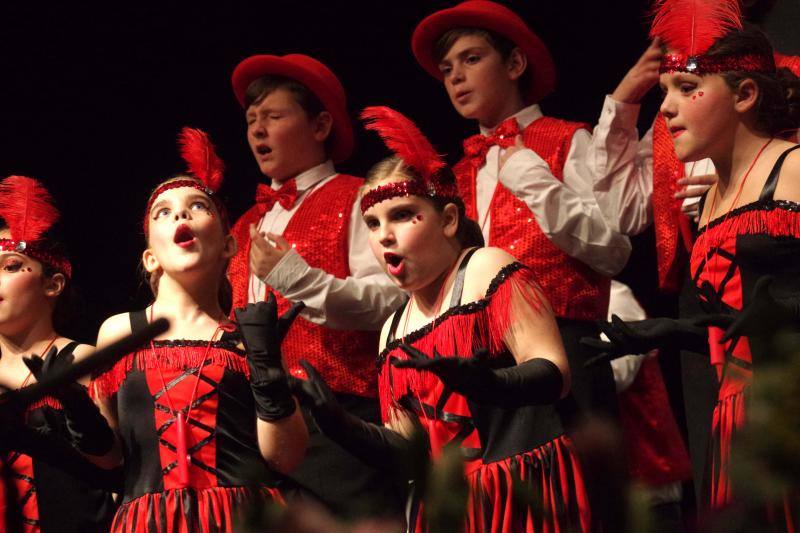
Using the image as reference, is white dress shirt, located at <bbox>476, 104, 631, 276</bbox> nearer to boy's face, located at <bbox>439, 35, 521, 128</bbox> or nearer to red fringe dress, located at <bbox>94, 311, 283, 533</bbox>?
boy's face, located at <bbox>439, 35, 521, 128</bbox>

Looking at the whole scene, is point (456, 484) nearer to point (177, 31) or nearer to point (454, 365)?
point (454, 365)

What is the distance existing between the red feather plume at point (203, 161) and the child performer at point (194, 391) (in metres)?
0.08

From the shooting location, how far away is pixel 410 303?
266 centimetres

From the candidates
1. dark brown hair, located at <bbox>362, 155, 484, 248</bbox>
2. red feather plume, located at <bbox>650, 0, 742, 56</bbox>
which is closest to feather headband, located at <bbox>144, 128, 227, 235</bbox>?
dark brown hair, located at <bbox>362, 155, 484, 248</bbox>

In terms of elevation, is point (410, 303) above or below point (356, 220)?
below

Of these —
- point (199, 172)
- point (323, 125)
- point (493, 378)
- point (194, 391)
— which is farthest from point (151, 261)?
point (493, 378)

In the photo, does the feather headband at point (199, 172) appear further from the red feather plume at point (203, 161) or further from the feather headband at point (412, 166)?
the feather headband at point (412, 166)

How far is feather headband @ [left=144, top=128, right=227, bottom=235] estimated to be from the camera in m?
2.89

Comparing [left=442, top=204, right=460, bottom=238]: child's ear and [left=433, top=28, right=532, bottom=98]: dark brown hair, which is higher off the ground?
[left=433, top=28, right=532, bottom=98]: dark brown hair

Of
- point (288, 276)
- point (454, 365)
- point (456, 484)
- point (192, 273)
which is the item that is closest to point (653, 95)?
point (288, 276)

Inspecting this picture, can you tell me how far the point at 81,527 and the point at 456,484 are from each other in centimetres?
227

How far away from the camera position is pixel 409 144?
2686mm

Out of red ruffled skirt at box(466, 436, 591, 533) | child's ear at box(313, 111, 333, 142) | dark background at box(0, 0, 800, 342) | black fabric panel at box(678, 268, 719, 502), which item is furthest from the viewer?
dark background at box(0, 0, 800, 342)

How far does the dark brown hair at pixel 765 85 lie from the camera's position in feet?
8.09
